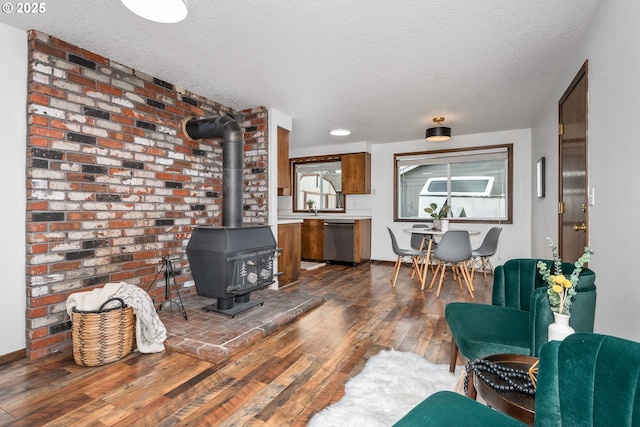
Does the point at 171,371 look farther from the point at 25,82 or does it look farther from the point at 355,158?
the point at 355,158

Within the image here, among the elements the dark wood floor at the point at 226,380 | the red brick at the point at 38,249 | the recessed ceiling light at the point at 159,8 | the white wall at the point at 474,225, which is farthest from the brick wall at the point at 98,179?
the white wall at the point at 474,225

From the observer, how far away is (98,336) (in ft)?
6.99

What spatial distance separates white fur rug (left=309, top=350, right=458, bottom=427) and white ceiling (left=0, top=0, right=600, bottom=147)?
228cm

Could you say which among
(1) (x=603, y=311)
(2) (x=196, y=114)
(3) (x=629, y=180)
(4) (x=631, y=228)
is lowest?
(1) (x=603, y=311)

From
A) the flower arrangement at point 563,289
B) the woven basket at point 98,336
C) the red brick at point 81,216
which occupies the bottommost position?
the woven basket at point 98,336

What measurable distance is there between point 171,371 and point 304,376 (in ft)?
2.85

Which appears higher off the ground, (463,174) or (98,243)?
(463,174)

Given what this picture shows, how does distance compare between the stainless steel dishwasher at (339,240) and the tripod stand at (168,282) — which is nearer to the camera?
the tripod stand at (168,282)

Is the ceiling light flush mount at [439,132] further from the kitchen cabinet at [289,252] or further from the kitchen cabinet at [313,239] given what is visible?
the kitchen cabinet at [313,239]

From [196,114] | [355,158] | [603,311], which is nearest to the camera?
[603,311]

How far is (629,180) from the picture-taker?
1.55 m

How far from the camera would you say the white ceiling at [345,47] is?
201cm

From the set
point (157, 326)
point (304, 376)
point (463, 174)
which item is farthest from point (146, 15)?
point (463, 174)

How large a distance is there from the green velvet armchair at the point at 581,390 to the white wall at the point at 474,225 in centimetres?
482
